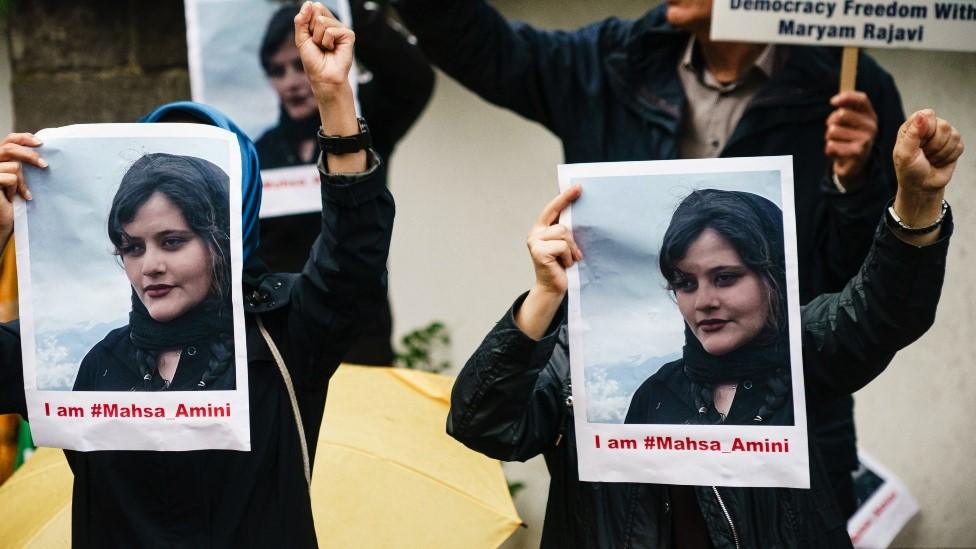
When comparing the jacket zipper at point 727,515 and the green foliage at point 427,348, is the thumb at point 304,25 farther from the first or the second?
the green foliage at point 427,348

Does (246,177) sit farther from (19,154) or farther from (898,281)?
(898,281)

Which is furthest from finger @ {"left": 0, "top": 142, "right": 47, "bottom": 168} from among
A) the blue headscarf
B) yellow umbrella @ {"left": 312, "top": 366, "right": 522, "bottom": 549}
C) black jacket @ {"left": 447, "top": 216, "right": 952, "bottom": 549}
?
yellow umbrella @ {"left": 312, "top": 366, "right": 522, "bottom": 549}

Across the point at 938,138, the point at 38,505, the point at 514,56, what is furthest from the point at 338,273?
the point at 514,56

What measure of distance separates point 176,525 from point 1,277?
74cm

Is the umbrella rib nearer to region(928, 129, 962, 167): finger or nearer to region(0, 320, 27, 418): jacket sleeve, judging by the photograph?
region(0, 320, 27, 418): jacket sleeve

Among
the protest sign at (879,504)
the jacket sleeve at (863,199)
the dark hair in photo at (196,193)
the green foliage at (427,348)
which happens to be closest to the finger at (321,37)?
the dark hair in photo at (196,193)

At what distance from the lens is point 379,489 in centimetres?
340

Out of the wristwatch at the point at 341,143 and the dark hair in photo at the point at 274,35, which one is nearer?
the wristwatch at the point at 341,143

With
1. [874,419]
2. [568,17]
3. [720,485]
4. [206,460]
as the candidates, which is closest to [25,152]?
[206,460]

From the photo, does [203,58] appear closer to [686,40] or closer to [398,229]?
[686,40]

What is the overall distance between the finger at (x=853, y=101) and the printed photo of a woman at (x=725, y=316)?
2.69ft

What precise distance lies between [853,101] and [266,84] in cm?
184

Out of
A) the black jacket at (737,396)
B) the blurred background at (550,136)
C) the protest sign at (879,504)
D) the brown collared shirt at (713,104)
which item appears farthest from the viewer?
the blurred background at (550,136)

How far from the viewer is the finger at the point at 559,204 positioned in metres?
2.57
